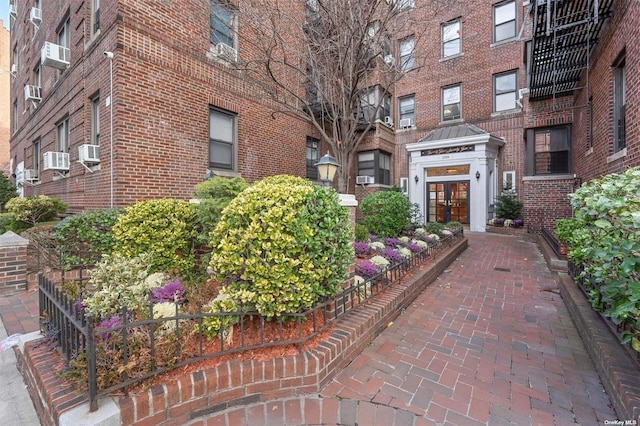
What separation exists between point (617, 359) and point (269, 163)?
909 cm

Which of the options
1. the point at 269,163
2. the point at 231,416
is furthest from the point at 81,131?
the point at 231,416

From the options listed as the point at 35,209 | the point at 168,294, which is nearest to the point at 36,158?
the point at 35,209

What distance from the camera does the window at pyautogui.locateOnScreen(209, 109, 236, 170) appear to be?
8195mm

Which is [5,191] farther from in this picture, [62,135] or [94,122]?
[94,122]

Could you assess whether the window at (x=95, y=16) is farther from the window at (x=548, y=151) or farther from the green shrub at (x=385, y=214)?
the window at (x=548, y=151)

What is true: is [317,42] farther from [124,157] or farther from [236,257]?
[236,257]

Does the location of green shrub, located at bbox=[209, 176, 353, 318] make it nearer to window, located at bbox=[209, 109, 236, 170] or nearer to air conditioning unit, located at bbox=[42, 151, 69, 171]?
window, located at bbox=[209, 109, 236, 170]

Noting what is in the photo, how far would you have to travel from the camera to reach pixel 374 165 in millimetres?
14367

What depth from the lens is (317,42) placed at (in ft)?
20.1

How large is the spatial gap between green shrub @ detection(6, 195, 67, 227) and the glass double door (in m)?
14.2

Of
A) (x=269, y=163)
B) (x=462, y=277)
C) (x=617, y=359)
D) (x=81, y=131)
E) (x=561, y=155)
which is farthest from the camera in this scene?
(x=561, y=155)

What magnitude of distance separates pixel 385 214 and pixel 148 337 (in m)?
5.69

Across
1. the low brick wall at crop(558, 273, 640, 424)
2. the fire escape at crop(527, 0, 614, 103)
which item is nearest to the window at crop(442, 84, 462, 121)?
the fire escape at crop(527, 0, 614, 103)

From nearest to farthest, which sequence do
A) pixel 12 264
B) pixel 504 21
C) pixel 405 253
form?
pixel 12 264 < pixel 405 253 < pixel 504 21
